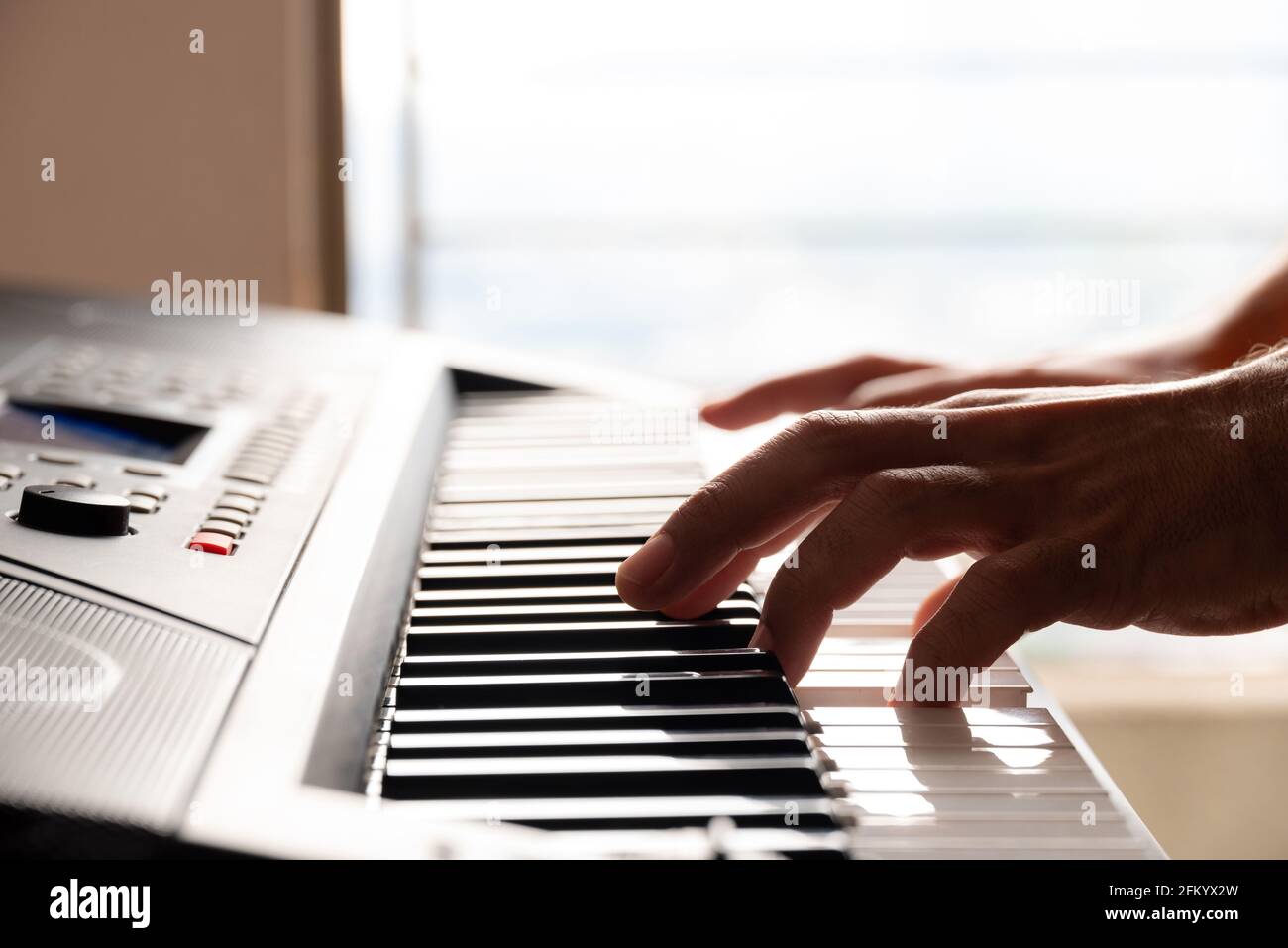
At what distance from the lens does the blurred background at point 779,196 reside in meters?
2.06

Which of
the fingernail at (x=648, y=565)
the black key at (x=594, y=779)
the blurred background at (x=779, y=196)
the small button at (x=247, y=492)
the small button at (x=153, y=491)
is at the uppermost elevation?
the blurred background at (x=779, y=196)

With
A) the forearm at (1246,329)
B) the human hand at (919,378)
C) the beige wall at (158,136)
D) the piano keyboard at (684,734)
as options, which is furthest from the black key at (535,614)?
the beige wall at (158,136)

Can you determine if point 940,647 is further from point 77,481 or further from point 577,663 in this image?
point 77,481

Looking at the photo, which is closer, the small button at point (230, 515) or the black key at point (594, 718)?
the black key at point (594, 718)

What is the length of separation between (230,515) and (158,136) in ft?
5.67

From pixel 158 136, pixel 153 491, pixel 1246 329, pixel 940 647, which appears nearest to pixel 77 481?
pixel 153 491

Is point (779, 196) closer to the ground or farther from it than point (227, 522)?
farther from it

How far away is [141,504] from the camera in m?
0.56

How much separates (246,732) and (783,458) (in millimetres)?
282

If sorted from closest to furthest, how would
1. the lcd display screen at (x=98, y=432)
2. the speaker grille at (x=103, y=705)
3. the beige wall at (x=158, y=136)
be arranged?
1. the speaker grille at (x=103, y=705)
2. the lcd display screen at (x=98, y=432)
3. the beige wall at (x=158, y=136)

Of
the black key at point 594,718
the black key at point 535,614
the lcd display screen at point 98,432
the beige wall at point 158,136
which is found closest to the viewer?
the black key at point 594,718

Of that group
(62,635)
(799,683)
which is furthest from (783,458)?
(62,635)

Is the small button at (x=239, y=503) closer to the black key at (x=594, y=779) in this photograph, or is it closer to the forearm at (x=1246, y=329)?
the black key at (x=594, y=779)

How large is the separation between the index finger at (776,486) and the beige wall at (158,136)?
1.73 m
